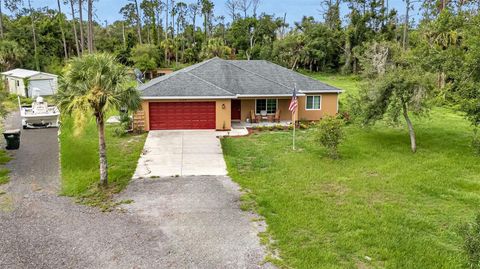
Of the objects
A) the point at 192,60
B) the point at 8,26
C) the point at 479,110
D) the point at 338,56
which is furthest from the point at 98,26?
the point at 479,110

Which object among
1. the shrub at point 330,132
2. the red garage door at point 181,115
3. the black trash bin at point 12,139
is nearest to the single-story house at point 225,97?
the red garage door at point 181,115

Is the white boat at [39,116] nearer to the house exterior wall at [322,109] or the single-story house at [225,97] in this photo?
the single-story house at [225,97]

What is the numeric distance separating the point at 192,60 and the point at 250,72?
3315 cm

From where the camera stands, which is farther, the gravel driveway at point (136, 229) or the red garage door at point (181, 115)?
the red garage door at point (181, 115)

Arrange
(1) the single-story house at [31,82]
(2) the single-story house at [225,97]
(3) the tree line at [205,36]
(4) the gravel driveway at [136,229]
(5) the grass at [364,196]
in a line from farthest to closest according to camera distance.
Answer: (3) the tree line at [205,36]
(1) the single-story house at [31,82]
(2) the single-story house at [225,97]
(5) the grass at [364,196]
(4) the gravel driveway at [136,229]

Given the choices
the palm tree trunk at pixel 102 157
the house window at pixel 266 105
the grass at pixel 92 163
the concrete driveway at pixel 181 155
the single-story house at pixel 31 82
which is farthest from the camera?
the single-story house at pixel 31 82

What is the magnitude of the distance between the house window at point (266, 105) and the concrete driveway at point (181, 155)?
4223 millimetres

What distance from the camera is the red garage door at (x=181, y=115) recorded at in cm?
2164

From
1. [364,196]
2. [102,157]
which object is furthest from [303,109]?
[102,157]

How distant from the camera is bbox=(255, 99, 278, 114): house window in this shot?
24219 millimetres

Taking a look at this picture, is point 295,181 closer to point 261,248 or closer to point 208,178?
point 208,178

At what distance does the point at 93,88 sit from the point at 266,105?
13902 millimetres

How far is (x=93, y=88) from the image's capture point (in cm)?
1190

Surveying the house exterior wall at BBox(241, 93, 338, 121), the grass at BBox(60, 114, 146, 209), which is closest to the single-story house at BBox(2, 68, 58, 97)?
the grass at BBox(60, 114, 146, 209)
